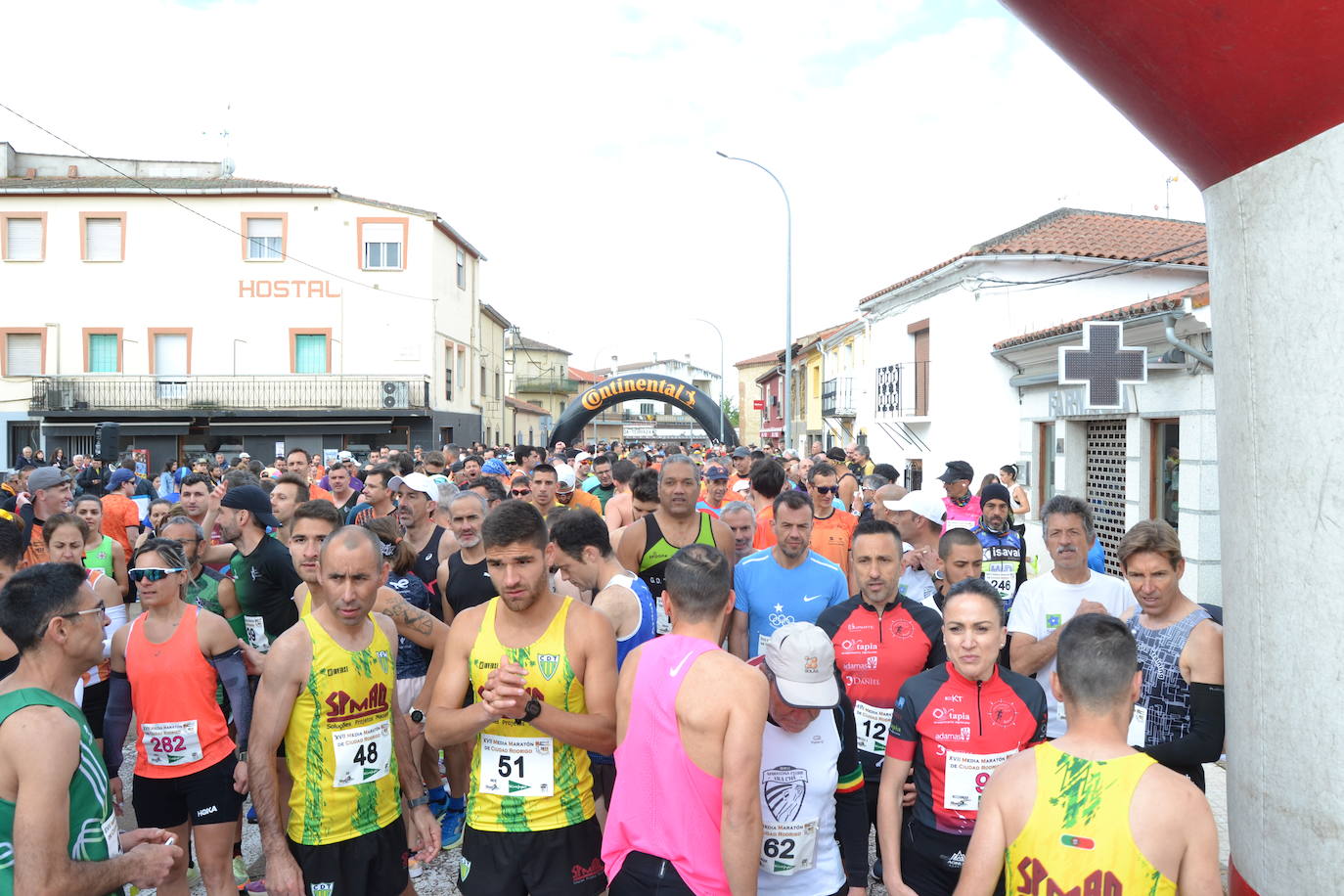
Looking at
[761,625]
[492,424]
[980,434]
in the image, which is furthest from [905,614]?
[492,424]

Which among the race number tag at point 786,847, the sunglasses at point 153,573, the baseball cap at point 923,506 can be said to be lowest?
the race number tag at point 786,847

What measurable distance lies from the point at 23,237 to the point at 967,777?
1385 inches

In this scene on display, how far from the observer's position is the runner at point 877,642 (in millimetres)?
3934

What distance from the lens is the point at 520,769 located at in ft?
10.4

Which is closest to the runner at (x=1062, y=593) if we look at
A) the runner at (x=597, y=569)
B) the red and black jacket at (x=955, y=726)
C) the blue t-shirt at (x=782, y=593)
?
the blue t-shirt at (x=782, y=593)

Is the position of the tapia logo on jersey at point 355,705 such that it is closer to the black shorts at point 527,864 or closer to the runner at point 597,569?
the black shorts at point 527,864

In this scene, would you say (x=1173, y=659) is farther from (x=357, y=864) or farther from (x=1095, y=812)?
(x=357, y=864)

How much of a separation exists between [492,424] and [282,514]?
1369 inches

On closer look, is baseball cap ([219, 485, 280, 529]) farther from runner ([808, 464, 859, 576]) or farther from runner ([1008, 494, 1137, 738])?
runner ([1008, 494, 1137, 738])

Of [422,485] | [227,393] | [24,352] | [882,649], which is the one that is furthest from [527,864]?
[24,352]

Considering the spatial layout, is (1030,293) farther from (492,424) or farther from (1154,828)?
(492,424)

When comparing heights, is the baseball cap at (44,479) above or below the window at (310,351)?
below

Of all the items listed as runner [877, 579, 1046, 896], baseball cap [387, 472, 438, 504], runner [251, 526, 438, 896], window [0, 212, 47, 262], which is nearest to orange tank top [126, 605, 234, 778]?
runner [251, 526, 438, 896]

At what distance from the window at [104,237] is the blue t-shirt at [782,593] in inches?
1239
